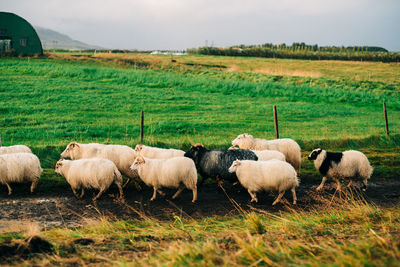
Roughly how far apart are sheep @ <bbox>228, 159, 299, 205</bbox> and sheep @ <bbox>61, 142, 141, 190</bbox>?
3.00 m

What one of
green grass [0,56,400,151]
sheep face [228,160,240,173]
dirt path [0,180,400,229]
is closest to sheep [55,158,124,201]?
dirt path [0,180,400,229]

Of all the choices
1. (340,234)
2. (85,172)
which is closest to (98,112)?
(85,172)

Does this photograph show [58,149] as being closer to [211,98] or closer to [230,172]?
[230,172]

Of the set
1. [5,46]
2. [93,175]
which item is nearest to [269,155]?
[93,175]

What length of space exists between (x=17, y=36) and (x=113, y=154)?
42.5 metres

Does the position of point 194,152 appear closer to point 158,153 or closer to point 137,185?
Result: point 158,153

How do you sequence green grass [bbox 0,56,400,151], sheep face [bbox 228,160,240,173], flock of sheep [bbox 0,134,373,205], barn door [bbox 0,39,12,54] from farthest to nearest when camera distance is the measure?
barn door [bbox 0,39,12,54], green grass [bbox 0,56,400,151], sheep face [bbox 228,160,240,173], flock of sheep [bbox 0,134,373,205]

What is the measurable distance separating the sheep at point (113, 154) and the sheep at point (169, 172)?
736 mm

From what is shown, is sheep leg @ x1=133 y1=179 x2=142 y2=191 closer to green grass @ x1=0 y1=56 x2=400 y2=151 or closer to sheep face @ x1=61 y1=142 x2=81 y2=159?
sheep face @ x1=61 y1=142 x2=81 y2=159

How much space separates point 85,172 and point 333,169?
22.9ft

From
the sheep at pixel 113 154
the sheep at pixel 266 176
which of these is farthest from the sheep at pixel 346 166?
the sheep at pixel 113 154

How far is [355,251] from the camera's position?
5.01m

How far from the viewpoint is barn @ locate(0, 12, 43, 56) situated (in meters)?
46.2

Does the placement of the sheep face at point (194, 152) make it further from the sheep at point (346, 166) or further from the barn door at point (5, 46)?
the barn door at point (5, 46)
